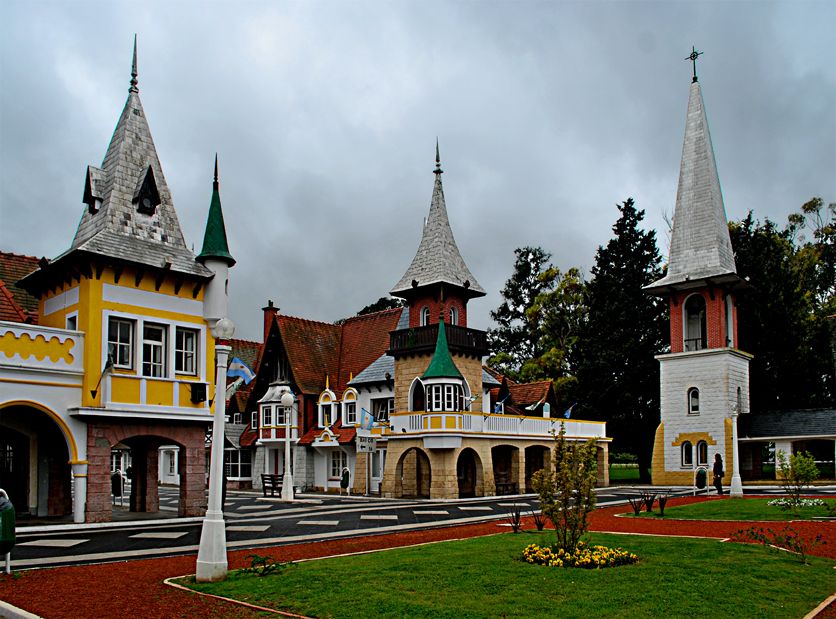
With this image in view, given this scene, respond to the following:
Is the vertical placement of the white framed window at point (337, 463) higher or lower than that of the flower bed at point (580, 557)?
lower

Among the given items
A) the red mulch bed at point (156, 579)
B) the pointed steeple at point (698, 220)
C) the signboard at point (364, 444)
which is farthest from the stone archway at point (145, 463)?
the pointed steeple at point (698, 220)

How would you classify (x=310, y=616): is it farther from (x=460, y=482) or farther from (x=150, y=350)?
(x=460, y=482)

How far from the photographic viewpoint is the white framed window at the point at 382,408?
3909 centimetres

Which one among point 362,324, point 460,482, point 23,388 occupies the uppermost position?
point 362,324

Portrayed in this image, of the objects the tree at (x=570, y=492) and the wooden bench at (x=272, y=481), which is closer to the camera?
the tree at (x=570, y=492)

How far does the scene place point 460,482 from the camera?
36656 mm

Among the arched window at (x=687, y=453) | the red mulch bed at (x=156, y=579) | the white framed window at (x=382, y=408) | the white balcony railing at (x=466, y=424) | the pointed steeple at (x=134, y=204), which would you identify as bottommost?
the arched window at (x=687, y=453)

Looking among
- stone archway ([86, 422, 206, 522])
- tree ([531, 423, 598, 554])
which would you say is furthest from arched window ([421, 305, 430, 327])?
tree ([531, 423, 598, 554])

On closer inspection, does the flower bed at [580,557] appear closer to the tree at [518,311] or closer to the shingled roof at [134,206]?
the shingled roof at [134,206]

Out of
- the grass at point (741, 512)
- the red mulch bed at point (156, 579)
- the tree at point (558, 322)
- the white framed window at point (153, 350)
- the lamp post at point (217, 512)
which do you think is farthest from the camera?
the tree at point (558, 322)

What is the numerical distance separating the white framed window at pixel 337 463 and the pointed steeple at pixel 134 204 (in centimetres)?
1795

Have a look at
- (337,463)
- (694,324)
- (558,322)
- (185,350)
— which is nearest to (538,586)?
(185,350)

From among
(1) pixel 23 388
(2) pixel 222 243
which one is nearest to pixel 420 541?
(2) pixel 222 243

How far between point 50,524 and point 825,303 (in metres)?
53.9
